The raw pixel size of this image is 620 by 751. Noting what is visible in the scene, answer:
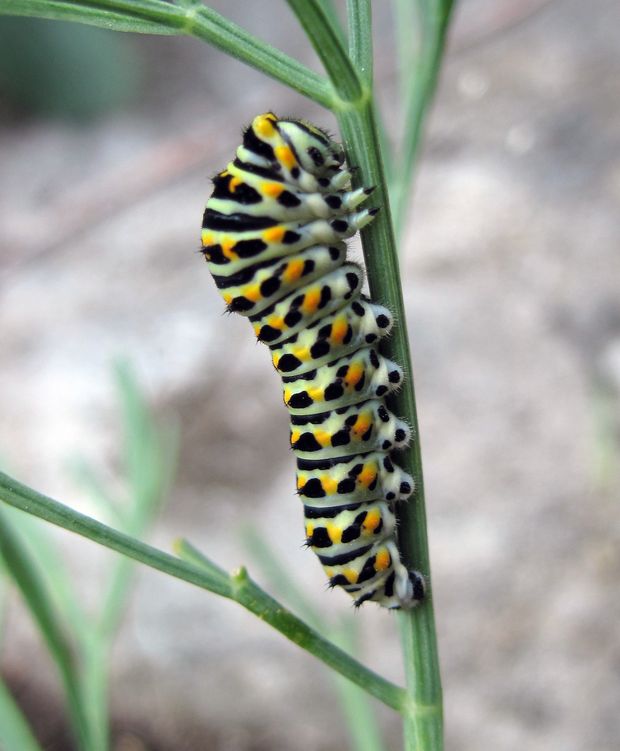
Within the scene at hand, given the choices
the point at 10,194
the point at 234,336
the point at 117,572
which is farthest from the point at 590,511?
the point at 10,194

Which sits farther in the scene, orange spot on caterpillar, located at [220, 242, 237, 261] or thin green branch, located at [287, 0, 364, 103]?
orange spot on caterpillar, located at [220, 242, 237, 261]

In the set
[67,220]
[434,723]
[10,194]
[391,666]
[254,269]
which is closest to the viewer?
[434,723]

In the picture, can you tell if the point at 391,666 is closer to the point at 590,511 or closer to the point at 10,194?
the point at 590,511

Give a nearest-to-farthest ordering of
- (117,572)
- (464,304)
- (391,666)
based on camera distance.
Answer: (117,572) < (391,666) < (464,304)

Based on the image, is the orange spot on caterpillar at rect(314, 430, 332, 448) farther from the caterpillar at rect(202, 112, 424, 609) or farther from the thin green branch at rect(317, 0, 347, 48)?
the thin green branch at rect(317, 0, 347, 48)


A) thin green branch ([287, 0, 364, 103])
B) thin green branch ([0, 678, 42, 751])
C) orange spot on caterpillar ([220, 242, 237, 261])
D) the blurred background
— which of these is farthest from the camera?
the blurred background

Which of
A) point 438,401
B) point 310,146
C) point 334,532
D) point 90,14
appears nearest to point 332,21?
point 310,146

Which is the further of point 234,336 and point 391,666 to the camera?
point 234,336

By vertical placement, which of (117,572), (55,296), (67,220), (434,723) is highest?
(67,220)

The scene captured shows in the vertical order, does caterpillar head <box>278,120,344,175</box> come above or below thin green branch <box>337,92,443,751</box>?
above

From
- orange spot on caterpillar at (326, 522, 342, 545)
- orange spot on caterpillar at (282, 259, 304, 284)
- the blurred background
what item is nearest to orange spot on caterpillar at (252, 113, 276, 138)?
orange spot on caterpillar at (282, 259, 304, 284)
